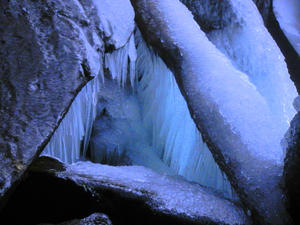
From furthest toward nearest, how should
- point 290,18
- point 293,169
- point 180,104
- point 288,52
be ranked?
point 290,18 → point 288,52 → point 180,104 → point 293,169

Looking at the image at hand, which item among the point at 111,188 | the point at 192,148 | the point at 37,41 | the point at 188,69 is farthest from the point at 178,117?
the point at 37,41

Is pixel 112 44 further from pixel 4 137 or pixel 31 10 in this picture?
pixel 4 137

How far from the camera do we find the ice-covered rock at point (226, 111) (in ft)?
4.13

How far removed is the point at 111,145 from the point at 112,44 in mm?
783

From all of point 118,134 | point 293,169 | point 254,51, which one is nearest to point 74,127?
point 118,134

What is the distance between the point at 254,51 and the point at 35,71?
167 cm

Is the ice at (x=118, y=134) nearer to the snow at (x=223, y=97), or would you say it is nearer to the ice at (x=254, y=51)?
the snow at (x=223, y=97)

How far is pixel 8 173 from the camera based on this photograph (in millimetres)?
1052

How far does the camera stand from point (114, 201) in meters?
1.27

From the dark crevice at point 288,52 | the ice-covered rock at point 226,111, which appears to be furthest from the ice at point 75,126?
the dark crevice at point 288,52

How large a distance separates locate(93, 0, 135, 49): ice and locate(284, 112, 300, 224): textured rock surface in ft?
3.42

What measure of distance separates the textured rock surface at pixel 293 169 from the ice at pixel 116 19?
3.42 ft

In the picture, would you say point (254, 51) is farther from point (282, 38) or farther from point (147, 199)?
point (147, 199)

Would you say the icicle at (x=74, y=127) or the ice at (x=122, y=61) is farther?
the ice at (x=122, y=61)
